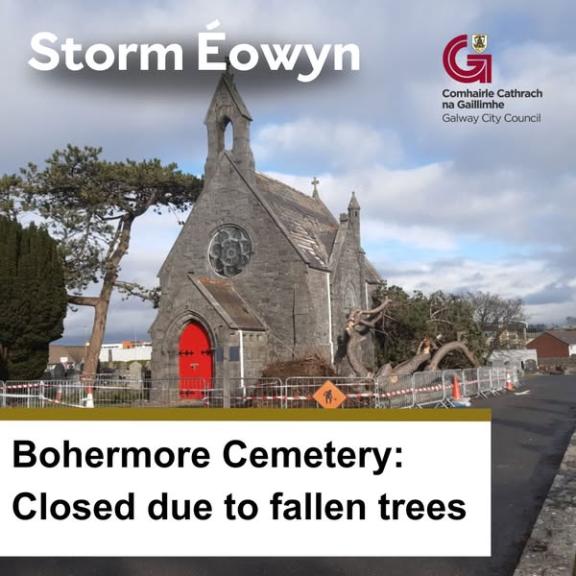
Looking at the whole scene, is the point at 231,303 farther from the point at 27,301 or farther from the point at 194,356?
the point at 27,301

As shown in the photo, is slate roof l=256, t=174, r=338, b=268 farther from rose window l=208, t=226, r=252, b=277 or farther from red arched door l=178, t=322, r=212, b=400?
red arched door l=178, t=322, r=212, b=400

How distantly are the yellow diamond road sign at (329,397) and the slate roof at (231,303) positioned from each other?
7.51 m

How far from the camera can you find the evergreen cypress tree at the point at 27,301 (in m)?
23.7

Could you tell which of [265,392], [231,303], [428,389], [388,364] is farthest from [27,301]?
[428,389]

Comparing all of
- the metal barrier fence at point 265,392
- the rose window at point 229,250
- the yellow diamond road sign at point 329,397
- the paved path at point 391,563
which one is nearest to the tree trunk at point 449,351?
the metal barrier fence at point 265,392

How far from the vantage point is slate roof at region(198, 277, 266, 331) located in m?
22.9

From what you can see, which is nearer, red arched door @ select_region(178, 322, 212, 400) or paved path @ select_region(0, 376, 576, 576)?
paved path @ select_region(0, 376, 576, 576)

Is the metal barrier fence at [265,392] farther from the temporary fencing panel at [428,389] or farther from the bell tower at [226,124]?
the bell tower at [226,124]

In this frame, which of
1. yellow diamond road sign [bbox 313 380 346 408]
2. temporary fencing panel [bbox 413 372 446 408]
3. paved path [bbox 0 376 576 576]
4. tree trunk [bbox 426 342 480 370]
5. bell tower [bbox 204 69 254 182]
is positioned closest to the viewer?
paved path [bbox 0 376 576 576]

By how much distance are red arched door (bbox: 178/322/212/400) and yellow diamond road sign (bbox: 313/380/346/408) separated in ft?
26.7

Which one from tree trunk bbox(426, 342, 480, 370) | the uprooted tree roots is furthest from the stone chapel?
tree trunk bbox(426, 342, 480, 370)

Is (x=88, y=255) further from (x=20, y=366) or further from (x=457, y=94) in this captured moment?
(x=457, y=94)

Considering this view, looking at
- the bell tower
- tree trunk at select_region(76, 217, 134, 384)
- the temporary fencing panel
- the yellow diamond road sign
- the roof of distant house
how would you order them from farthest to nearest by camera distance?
1. the roof of distant house
2. tree trunk at select_region(76, 217, 134, 384)
3. the bell tower
4. the temporary fencing panel
5. the yellow diamond road sign

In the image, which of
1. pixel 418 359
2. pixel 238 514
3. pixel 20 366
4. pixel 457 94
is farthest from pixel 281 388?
pixel 238 514
